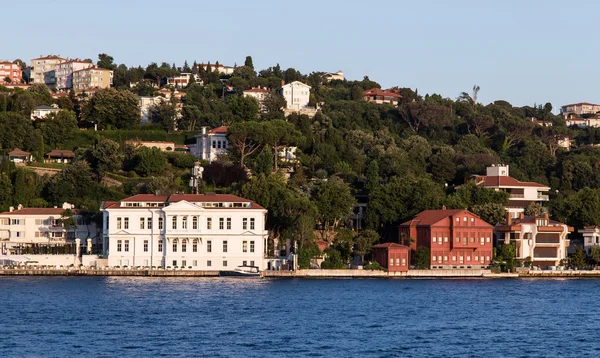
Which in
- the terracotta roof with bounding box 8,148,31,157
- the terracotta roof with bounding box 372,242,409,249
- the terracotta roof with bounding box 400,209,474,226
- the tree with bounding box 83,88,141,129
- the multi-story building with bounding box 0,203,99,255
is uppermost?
the tree with bounding box 83,88,141,129

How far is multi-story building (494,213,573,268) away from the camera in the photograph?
233ft

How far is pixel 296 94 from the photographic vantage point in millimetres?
110062

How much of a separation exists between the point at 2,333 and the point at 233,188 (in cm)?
3501

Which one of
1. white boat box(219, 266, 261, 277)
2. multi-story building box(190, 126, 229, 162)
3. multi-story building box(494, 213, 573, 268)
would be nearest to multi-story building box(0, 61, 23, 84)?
multi-story building box(190, 126, 229, 162)

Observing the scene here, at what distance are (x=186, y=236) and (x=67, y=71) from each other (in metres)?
69.8

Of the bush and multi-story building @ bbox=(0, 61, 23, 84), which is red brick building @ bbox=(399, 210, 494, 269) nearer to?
the bush

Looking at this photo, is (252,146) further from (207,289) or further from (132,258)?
(207,289)

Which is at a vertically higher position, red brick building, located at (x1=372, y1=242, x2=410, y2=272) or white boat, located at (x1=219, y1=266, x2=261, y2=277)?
red brick building, located at (x1=372, y1=242, x2=410, y2=272)

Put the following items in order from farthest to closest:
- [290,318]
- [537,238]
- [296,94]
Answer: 1. [296,94]
2. [537,238]
3. [290,318]

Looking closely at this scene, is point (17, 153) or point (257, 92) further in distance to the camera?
point (257, 92)

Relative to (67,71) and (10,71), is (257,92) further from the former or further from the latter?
(10,71)

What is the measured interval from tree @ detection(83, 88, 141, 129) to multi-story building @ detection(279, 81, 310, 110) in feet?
68.0

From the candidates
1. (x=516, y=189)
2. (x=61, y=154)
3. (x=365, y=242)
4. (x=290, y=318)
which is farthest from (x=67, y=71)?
(x=290, y=318)

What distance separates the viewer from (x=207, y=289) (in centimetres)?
5478
